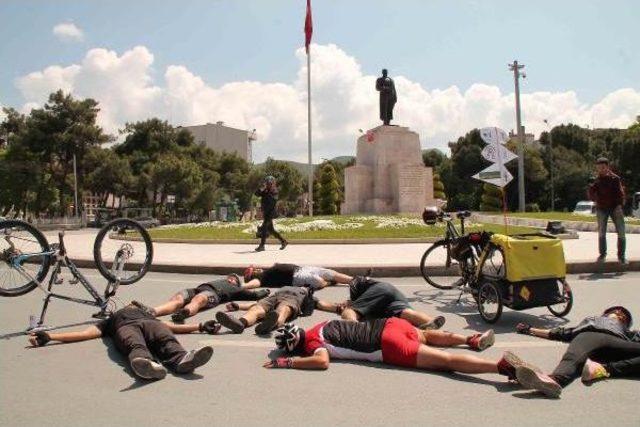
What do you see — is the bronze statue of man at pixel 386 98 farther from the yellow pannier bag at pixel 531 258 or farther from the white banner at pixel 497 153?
the yellow pannier bag at pixel 531 258

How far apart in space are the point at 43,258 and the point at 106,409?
3065mm

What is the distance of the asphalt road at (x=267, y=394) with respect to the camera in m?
3.52

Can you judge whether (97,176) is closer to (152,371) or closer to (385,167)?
(385,167)

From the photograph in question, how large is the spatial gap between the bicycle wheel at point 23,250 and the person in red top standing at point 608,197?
835 cm

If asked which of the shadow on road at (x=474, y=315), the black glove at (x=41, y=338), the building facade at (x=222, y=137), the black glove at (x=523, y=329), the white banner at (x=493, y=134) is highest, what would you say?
the building facade at (x=222, y=137)

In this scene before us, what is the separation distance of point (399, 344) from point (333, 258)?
725cm

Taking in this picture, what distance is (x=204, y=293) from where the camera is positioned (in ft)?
22.1

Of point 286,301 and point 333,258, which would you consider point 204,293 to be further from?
point 333,258

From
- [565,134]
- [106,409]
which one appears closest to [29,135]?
[106,409]

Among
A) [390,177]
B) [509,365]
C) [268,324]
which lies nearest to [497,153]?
[268,324]

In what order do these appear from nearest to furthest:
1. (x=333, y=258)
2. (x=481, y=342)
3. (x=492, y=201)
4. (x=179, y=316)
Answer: (x=481, y=342) → (x=179, y=316) → (x=333, y=258) → (x=492, y=201)

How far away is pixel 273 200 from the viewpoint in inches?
551

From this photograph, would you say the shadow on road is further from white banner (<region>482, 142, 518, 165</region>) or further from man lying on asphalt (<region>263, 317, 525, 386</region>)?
white banner (<region>482, 142, 518, 165</region>)

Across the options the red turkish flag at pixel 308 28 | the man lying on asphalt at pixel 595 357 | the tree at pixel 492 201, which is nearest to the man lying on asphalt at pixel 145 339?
the man lying on asphalt at pixel 595 357
